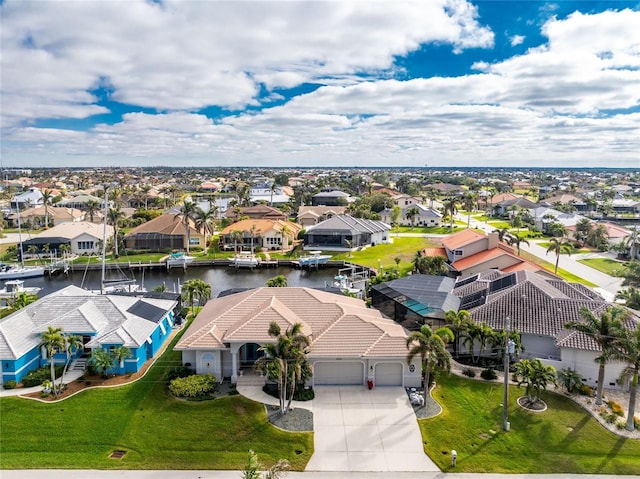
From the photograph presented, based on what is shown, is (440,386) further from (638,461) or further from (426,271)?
(426,271)

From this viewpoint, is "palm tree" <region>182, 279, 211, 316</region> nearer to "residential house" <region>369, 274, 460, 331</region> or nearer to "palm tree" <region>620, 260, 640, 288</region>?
"residential house" <region>369, 274, 460, 331</region>

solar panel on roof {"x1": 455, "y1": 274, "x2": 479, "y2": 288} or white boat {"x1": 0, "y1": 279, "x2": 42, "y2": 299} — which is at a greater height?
solar panel on roof {"x1": 455, "y1": 274, "x2": 479, "y2": 288}

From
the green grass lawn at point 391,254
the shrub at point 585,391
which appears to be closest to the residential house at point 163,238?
the green grass lawn at point 391,254

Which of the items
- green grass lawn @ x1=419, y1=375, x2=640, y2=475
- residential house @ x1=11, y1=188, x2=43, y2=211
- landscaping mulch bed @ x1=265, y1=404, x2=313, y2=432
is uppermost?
residential house @ x1=11, y1=188, x2=43, y2=211

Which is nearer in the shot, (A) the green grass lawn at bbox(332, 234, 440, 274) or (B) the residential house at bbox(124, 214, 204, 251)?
(A) the green grass lawn at bbox(332, 234, 440, 274)

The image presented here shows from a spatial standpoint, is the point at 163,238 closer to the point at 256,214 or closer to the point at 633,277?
the point at 256,214

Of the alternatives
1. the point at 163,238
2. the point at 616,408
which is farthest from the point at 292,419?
the point at 163,238

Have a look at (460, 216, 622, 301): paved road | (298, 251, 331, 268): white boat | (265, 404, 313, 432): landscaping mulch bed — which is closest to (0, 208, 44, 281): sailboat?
(298, 251, 331, 268): white boat
